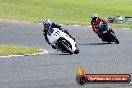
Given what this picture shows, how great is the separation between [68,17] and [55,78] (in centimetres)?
3888

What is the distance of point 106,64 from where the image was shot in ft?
52.9

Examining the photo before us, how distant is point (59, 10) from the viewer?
57094mm

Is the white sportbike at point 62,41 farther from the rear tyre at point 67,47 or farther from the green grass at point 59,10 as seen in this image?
the green grass at point 59,10

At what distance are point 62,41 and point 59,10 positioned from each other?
36000 millimetres

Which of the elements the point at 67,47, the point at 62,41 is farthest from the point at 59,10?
the point at 67,47

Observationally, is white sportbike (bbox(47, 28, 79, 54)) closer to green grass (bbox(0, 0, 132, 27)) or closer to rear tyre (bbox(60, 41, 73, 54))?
rear tyre (bbox(60, 41, 73, 54))

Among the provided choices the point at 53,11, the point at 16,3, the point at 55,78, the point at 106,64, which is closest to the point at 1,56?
the point at 106,64

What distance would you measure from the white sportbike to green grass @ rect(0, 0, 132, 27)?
72.5ft

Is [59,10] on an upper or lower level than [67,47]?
lower

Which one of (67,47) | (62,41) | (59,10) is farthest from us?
(59,10)

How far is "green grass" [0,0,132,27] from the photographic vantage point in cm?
4998

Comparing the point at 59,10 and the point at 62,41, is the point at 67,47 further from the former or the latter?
the point at 59,10

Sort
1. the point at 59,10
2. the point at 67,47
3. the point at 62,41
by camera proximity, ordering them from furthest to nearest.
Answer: the point at 59,10, the point at 62,41, the point at 67,47

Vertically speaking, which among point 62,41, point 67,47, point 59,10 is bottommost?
point 59,10
